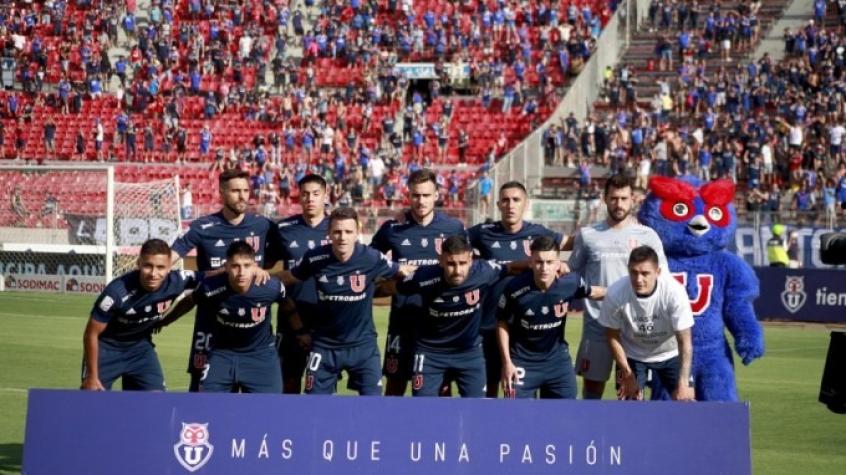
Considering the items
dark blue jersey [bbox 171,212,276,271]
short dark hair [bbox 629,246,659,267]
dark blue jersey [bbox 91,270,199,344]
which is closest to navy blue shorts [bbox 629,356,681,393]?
short dark hair [bbox 629,246,659,267]

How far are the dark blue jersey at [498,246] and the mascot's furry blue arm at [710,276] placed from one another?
0.96 meters

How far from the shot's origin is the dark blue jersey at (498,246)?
35.4ft

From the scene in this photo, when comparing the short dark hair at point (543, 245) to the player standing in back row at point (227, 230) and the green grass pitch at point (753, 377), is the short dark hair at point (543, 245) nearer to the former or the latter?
the player standing in back row at point (227, 230)

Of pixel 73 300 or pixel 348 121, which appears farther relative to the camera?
pixel 348 121

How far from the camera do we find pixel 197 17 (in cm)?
4653

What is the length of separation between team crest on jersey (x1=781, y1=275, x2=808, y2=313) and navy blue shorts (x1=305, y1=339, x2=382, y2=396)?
49.1 ft

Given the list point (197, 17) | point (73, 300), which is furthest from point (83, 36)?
point (73, 300)

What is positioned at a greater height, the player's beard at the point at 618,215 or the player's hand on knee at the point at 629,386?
the player's beard at the point at 618,215

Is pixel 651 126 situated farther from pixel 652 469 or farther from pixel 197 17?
pixel 652 469

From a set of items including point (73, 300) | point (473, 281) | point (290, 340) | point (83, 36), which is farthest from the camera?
point (83, 36)

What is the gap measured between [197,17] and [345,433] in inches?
1564

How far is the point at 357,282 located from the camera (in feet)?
33.8

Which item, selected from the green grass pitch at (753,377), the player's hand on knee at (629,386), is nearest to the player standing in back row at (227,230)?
the green grass pitch at (753,377)

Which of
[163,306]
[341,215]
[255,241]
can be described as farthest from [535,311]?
[163,306]
